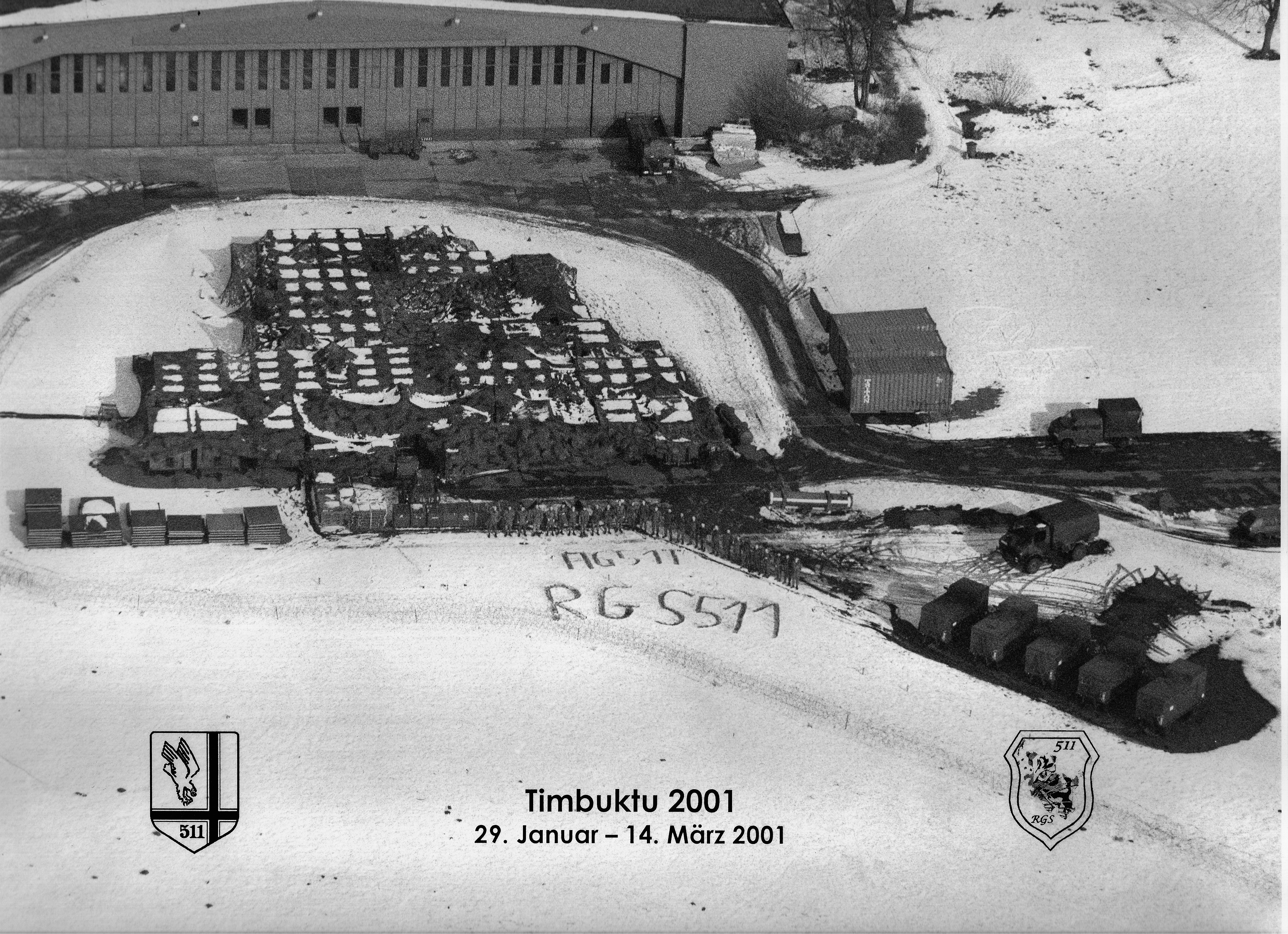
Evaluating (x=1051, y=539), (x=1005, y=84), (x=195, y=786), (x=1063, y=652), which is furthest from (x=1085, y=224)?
(x=195, y=786)

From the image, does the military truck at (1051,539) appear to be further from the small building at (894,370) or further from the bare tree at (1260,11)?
the bare tree at (1260,11)

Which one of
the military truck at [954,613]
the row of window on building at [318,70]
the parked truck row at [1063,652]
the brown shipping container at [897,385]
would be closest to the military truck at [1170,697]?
the parked truck row at [1063,652]

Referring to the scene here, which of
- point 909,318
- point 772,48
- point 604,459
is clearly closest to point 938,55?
point 772,48

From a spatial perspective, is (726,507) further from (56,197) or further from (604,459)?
(56,197)

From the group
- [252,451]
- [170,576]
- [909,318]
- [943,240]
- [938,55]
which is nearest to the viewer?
[170,576]

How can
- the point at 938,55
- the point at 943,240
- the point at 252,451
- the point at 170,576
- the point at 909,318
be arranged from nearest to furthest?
the point at 170,576 < the point at 252,451 < the point at 909,318 < the point at 943,240 < the point at 938,55

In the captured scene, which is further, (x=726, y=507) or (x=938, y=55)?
(x=938, y=55)

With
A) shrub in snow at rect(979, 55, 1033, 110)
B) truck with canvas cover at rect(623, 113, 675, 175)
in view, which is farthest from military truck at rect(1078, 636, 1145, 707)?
shrub in snow at rect(979, 55, 1033, 110)
